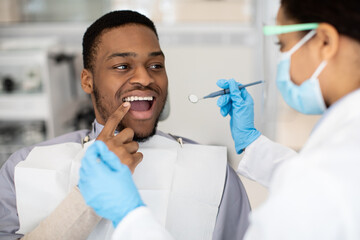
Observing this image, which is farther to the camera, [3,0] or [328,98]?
[3,0]

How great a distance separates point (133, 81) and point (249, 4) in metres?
1.86

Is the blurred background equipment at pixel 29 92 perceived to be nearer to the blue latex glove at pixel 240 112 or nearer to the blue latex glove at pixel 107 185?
the blue latex glove at pixel 240 112

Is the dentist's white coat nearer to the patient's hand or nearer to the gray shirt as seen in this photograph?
the patient's hand

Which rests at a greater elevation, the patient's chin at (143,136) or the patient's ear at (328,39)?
the patient's ear at (328,39)

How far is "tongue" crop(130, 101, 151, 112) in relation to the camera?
1.34m

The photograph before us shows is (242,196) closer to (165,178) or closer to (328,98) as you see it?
(165,178)

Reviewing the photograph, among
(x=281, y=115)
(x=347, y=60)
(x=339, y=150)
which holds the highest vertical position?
(x=347, y=60)

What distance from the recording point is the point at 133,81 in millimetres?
1286

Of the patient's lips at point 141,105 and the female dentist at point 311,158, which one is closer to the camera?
the female dentist at point 311,158

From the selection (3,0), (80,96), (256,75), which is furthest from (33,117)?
(256,75)

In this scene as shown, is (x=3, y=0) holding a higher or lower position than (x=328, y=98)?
higher

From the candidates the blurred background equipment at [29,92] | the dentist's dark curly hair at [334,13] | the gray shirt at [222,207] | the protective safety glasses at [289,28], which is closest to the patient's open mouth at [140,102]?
the gray shirt at [222,207]

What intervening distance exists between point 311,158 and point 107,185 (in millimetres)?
447

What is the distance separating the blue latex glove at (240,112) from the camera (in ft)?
4.29
